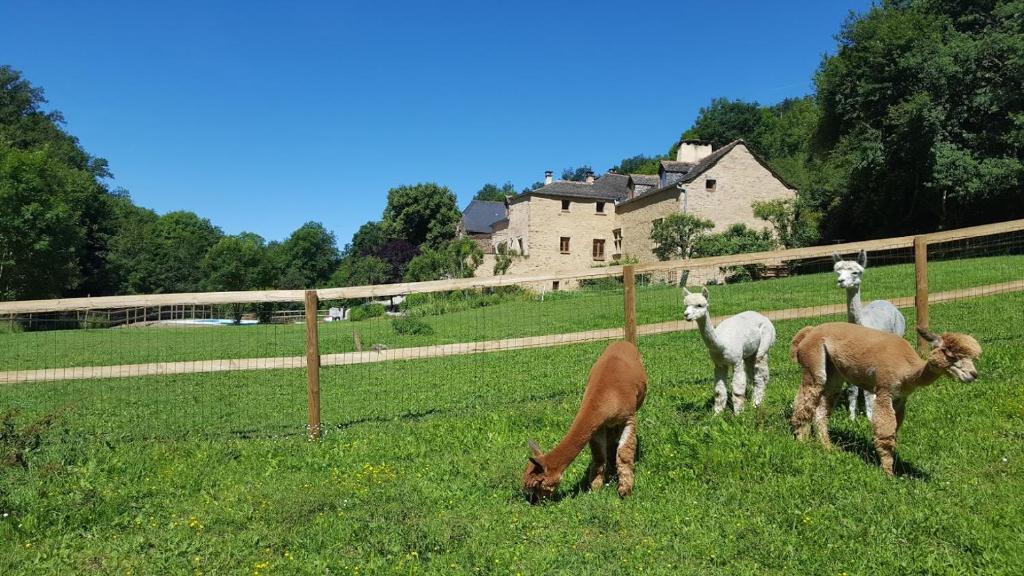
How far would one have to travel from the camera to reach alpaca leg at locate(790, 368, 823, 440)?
18.0ft

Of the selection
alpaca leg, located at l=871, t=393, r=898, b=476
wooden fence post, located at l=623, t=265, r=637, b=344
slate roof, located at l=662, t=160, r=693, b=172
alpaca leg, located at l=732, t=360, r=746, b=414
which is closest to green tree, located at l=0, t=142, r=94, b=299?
slate roof, located at l=662, t=160, r=693, b=172

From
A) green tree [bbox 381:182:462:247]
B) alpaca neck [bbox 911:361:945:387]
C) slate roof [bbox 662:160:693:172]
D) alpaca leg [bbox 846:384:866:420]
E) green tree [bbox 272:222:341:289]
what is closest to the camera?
alpaca neck [bbox 911:361:945:387]

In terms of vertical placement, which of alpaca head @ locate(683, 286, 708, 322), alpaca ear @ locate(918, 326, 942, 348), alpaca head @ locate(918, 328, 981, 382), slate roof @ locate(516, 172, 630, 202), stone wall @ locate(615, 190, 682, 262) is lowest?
alpaca head @ locate(918, 328, 981, 382)

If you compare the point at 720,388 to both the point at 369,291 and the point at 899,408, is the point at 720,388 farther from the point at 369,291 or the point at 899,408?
the point at 369,291

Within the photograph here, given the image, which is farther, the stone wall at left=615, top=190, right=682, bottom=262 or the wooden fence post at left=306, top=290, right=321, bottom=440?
the stone wall at left=615, top=190, right=682, bottom=262

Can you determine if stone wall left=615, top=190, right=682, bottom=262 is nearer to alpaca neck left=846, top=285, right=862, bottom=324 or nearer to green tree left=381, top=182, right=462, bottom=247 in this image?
green tree left=381, top=182, right=462, bottom=247

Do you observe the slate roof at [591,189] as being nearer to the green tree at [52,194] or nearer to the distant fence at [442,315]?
the distant fence at [442,315]

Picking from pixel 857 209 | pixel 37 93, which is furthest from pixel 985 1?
pixel 37 93

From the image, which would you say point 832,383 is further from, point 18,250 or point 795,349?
point 18,250

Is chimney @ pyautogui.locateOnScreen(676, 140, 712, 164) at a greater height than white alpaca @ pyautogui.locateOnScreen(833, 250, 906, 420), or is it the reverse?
chimney @ pyautogui.locateOnScreen(676, 140, 712, 164)

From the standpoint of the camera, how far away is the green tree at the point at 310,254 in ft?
348

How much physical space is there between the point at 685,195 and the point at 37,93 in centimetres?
6522

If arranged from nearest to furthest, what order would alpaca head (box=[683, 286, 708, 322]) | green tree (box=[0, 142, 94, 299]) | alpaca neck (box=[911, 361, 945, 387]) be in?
1. alpaca neck (box=[911, 361, 945, 387])
2. alpaca head (box=[683, 286, 708, 322])
3. green tree (box=[0, 142, 94, 299])

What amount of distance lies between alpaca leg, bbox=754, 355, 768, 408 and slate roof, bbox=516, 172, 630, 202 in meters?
40.6
